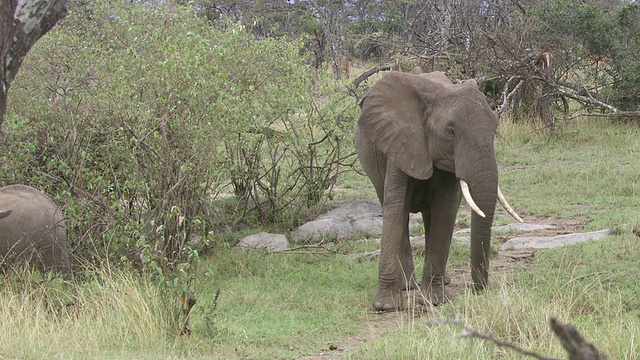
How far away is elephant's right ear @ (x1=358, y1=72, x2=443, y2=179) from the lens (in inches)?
277

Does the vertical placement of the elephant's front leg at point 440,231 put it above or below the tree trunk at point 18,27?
below

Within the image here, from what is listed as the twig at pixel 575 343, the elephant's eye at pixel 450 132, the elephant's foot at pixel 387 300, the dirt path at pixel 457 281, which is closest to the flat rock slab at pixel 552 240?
the dirt path at pixel 457 281

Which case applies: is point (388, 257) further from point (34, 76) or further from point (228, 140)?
point (34, 76)

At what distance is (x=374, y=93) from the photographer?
7.42 meters

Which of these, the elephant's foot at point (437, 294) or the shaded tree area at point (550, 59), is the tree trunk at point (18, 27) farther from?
the shaded tree area at point (550, 59)

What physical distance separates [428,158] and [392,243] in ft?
2.55

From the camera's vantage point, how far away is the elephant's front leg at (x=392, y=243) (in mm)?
7168

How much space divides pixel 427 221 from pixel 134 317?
2.91 metres

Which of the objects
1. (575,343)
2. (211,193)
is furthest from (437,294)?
(575,343)

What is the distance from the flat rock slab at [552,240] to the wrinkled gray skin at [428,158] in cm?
159

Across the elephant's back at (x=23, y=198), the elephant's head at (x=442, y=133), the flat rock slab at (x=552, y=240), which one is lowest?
the flat rock slab at (x=552, y=240)

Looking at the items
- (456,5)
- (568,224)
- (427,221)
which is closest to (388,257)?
(427,221)

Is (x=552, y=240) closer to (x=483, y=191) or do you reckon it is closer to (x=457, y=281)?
(x=457, y=281)

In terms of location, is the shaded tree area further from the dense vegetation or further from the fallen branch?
the fallen branch
